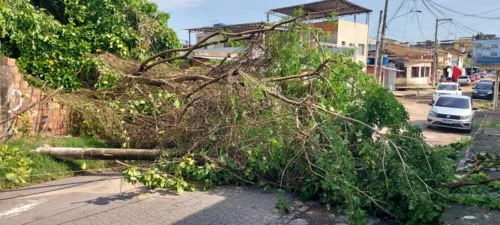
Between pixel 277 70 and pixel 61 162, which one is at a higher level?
pixel 277 70

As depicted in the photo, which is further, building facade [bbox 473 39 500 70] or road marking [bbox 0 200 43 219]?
building facade [bbox 473 39 500 70]

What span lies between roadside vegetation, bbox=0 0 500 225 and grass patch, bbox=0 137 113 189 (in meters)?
0.02

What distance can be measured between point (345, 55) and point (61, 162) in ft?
19.3

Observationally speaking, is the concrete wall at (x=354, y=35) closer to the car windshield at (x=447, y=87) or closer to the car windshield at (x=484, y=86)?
the car windshield at (x=447, y=87)

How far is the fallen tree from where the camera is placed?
4727 mm

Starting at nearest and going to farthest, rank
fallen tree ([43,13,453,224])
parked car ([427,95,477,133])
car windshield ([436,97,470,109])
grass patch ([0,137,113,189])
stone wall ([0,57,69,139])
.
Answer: fallen tree ([43,13,453,224]) < grass patch ([0,137,113,189]) < stone wall ([0,57,69,139]) < parked car ([427,95,477,133]) < car windshield ([436,97,470,109])

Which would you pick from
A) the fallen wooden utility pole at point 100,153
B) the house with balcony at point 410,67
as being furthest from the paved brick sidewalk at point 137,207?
the house with balcony at point 410,67

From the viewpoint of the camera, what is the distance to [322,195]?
5.12m

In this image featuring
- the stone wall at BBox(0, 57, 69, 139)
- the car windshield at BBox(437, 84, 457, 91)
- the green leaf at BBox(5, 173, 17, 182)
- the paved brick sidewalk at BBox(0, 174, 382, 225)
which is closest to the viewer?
the paved brick sidewalk at BBox(0, 174, 382, 225)

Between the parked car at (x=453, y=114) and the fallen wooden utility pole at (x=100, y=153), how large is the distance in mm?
12364

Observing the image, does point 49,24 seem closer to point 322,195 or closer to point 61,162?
point 61,162

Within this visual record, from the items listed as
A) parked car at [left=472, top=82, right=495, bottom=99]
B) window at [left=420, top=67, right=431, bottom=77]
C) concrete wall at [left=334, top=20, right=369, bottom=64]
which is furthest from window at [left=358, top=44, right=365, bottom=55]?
window at [left=420, top=67, right=431, bottom=77]

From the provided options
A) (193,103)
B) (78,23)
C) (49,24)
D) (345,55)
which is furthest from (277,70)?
(78,23)

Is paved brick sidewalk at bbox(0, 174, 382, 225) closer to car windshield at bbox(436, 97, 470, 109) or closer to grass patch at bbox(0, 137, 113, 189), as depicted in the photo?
grass patch at bbox(0, 137, 113, 189)
